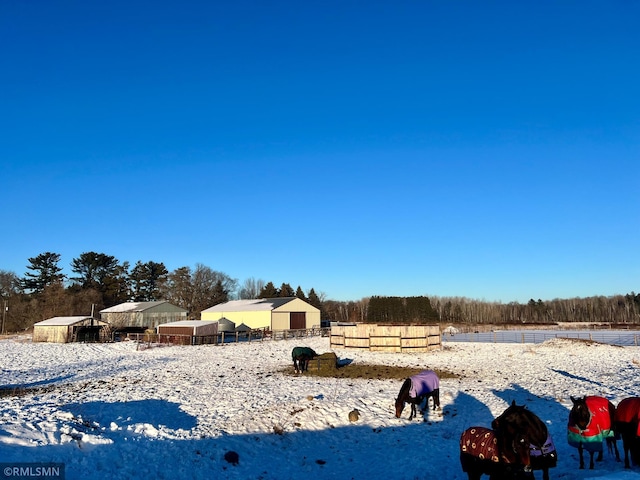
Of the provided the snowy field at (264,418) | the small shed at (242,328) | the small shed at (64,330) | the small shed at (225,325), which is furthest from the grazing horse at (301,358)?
the small shed at (242,328)

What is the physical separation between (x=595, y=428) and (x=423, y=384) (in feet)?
18.0

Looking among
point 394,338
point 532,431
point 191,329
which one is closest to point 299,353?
point 394,338

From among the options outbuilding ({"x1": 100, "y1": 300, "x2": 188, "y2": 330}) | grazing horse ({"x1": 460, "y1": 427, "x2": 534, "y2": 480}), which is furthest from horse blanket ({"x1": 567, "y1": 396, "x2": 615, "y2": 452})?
outbuilding ({"x1": 100, "y1": 300, "x2": 188, "y2": 330})

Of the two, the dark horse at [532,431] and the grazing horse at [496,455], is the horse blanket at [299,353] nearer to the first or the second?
the grazing horse at [496,455]

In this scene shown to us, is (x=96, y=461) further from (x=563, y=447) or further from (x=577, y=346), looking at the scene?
(x=577, y=346)

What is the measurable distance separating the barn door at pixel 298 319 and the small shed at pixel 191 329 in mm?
15003

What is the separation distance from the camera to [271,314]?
54.7m

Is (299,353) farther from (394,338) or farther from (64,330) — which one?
(64,330)

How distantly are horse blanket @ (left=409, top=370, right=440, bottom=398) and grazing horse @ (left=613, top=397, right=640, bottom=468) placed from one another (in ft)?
18.0

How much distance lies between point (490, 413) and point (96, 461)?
10.9 metres

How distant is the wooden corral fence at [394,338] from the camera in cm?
3169

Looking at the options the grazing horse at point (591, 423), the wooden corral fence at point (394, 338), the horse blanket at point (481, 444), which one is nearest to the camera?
the horse blanket at point (481, 444)

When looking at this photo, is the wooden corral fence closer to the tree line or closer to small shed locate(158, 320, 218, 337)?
small shed locate(158, 320, 218, 337)

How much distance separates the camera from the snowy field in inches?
358
